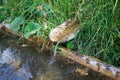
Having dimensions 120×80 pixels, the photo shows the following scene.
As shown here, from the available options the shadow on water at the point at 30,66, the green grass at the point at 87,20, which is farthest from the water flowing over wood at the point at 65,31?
the shadow on water at the point at 30,66

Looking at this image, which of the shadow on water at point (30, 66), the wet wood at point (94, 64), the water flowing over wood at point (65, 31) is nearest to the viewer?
the wet wood at point (94, 64)

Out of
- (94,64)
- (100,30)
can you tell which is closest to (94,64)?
(94,64)

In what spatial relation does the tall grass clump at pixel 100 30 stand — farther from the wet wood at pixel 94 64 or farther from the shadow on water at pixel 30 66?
the shadow on water at pixel 30 66

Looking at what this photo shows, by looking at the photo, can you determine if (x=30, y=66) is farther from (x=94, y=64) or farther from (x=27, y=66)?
(x=94, y=64)

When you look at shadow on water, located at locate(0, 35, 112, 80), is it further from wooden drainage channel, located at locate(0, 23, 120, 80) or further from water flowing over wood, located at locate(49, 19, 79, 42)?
water flowing over wood, located at locate(49, 19, 79, 42)

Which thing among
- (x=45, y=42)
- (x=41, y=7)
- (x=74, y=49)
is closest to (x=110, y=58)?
(x=74, y=49)
